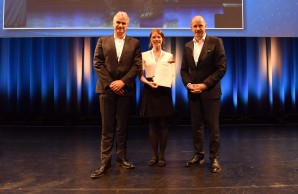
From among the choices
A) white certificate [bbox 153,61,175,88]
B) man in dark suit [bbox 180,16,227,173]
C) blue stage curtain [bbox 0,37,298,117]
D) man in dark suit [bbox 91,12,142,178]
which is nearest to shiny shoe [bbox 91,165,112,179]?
man in dark suit [bbox 91,12,142,178]

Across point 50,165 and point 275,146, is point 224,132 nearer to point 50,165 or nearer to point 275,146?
point 275,146

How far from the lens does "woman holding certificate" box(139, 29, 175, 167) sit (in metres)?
2.30

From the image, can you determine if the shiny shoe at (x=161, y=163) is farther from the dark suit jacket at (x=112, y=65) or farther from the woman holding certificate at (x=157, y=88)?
the dark suit jacket at (x=112, y=65)

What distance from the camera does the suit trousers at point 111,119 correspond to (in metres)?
2.21

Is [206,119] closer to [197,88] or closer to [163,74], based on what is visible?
[197,88]

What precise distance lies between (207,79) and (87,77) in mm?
3124

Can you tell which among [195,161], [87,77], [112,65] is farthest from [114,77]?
[87,77]

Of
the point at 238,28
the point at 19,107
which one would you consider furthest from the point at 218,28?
the point at 19,107

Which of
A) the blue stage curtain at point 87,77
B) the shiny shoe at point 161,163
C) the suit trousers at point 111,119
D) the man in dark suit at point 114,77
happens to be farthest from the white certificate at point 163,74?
the blue stage curtain at point 87,77

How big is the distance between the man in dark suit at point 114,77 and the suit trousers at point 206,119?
0.56 m

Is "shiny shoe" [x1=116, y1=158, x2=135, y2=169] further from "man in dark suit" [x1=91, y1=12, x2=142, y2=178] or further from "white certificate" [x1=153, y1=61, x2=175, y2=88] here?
"white certificate" [x1=153, y1=61, x2=175, y2=88]

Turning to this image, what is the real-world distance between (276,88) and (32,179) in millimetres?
A: 4380

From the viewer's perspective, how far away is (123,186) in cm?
188

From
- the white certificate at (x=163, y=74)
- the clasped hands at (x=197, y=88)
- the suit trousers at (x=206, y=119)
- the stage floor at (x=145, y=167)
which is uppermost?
the white certificate at (x=163, y=74)
